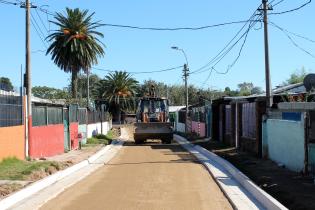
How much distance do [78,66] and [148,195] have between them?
41519mm

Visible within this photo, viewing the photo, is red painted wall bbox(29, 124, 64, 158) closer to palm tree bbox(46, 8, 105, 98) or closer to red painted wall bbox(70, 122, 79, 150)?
red painted wall bbox(70, 122, 79, 150)

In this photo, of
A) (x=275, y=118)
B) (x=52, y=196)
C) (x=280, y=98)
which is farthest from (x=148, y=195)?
(x=280, y=98)

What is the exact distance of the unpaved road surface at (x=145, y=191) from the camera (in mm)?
11742

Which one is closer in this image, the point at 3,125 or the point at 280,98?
the point at 3,125

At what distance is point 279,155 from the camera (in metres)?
19.3

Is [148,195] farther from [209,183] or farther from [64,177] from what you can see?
[64,177]

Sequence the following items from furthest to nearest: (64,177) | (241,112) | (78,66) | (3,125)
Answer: (78,66), (241,112), (3,125), (64,177)

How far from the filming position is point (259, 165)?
64.2ft

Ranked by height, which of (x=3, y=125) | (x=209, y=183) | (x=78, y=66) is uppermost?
(x=78, y=66)

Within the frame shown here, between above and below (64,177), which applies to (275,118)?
above

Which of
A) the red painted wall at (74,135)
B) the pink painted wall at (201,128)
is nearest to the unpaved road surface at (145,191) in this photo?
the red painted wall at (74,135)

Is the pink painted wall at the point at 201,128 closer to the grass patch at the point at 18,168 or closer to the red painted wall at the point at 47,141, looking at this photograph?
the red painted wall at the point at 47,141

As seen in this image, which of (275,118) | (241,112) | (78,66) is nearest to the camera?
(275,118)

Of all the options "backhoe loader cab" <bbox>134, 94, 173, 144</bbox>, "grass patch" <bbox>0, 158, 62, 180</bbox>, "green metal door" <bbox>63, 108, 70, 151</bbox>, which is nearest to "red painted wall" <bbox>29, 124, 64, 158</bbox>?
"green metal door" <bbox>63, 108, 70, 151</bbox>
